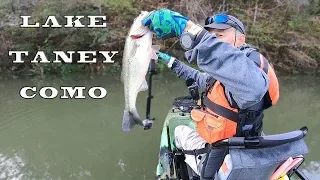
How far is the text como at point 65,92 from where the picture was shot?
925 cm

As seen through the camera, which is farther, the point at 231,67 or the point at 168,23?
the point at 168,23

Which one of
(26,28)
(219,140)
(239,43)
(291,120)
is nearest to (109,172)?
(219,140)

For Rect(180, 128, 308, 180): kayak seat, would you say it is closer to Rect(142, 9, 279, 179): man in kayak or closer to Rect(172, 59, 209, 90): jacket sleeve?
Rect(142, 9, 279, 179): man in kayak

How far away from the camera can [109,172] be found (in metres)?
5.63

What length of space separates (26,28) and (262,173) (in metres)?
11.1

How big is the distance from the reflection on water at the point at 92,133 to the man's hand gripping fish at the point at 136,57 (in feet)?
Answer: 8.41

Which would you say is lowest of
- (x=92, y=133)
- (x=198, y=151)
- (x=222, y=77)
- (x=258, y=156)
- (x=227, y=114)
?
(x=92, y=133)

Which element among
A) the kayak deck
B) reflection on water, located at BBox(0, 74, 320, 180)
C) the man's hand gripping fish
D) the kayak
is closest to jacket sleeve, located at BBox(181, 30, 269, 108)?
the man's hand gripping fish

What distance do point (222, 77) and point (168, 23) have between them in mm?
532

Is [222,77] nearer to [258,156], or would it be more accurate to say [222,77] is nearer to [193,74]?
[258,156]

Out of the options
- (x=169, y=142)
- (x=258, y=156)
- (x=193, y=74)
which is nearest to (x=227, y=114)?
(x=258, y=156)

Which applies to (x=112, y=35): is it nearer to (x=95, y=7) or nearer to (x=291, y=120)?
(x=95, y=7)

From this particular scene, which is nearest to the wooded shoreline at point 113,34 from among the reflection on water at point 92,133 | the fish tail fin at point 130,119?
the reflection on water at point 92,133

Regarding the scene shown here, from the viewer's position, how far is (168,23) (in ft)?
7.72
